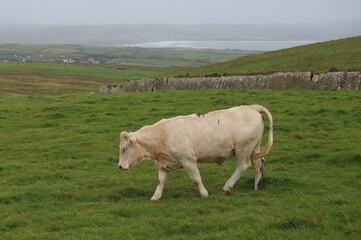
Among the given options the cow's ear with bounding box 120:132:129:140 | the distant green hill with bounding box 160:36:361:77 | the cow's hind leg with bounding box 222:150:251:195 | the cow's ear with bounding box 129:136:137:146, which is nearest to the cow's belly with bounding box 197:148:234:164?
the cow's hind leg with bounding box 222:150:251:195

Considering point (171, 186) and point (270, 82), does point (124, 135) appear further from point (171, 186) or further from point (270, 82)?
point (270, 82)

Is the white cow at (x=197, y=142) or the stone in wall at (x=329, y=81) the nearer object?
the white cow at (x=197, y=142)

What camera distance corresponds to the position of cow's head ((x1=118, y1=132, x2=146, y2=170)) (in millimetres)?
10578

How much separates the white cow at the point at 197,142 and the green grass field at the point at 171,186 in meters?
0.81

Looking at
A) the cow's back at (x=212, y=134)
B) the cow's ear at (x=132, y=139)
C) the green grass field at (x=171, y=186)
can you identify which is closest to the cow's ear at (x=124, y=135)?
the cow's ear at (x=132, y=139)

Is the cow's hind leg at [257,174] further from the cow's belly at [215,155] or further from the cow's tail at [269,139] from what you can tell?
the cow's belly at [215,155]

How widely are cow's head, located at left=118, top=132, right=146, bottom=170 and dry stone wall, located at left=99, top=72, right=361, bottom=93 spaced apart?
22.0 m

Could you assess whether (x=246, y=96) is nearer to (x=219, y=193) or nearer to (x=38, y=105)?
(x=38, y=105)

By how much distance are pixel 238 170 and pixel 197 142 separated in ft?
4.37

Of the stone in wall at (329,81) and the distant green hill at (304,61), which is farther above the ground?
the distant green hill at (304,61)

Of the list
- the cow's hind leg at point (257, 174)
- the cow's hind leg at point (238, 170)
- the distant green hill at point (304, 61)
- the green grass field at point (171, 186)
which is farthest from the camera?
the distant green hill at point (304, 61)

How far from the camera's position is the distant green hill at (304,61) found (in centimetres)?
3350

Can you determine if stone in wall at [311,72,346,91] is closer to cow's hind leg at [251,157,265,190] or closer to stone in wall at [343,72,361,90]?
stone in wall at [343,72,361,90]

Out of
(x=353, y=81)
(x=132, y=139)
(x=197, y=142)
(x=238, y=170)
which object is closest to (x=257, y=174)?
(x=238, y=170)
